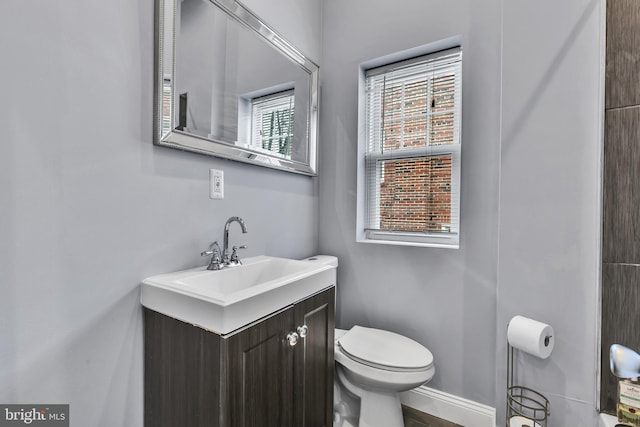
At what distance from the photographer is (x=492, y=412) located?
1.45 meters

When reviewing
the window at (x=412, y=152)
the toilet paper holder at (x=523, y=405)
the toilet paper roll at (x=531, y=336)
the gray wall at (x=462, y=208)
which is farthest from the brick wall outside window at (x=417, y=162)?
the toilet paper holder at (x=523, y=405)

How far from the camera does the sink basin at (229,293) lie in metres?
0.82

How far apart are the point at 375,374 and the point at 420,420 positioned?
0.59m

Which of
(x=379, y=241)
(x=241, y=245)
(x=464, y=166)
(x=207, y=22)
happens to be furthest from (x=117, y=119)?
(x=464, y=166)

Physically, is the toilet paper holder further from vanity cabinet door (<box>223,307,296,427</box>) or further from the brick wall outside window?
vanity cabinet door (<box>223,307,296,427</box>)

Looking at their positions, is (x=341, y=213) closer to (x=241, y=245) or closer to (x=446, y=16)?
(x=241, y=245)

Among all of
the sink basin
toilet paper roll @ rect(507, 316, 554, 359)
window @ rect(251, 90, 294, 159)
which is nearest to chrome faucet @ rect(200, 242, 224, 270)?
the sink basin

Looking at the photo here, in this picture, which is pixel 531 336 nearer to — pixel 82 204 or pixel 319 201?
pixel 319 201

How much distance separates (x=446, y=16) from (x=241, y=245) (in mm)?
1678

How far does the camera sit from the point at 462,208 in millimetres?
1563

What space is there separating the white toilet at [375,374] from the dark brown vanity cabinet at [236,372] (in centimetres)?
26

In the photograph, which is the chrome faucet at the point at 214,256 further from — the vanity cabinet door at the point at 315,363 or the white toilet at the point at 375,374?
the white toilet at the point at 375,374

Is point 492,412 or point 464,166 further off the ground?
point 464,166

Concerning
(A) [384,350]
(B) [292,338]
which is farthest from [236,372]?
(A) [384,350]
